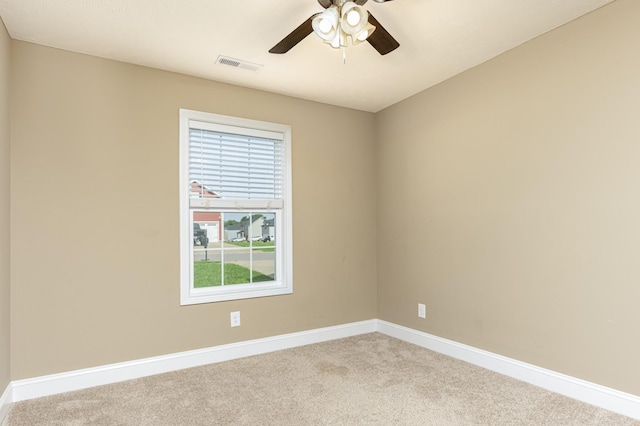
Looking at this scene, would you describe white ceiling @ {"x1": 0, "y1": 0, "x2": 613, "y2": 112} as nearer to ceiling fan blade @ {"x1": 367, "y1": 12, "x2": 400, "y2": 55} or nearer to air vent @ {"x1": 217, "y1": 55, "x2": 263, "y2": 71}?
air vent @ {"x1": 217, "y1": 55, "x2": 263, "y2": 71}

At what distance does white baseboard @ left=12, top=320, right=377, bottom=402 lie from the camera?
8.02 ft

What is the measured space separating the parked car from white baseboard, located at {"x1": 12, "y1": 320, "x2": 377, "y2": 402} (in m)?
0.88

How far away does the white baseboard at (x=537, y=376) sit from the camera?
2.10 meters

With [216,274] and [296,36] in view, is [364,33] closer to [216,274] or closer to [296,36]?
[296,36]

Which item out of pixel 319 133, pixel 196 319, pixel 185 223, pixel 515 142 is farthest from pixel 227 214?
pixel 515 142

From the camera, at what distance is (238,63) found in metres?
2.85

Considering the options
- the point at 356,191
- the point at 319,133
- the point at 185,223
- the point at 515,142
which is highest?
the point at 319,133

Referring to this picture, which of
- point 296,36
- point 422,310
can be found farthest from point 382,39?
point 422,310

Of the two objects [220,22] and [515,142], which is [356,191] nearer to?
[515,142]

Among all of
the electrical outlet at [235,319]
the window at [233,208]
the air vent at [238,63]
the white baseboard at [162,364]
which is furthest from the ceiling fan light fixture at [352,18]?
the white baseboard at [162,364]

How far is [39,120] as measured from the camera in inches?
99.0

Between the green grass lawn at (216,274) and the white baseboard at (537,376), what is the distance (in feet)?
5.42

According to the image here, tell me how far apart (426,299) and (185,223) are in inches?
87.8

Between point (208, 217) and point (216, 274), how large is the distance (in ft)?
1.65
